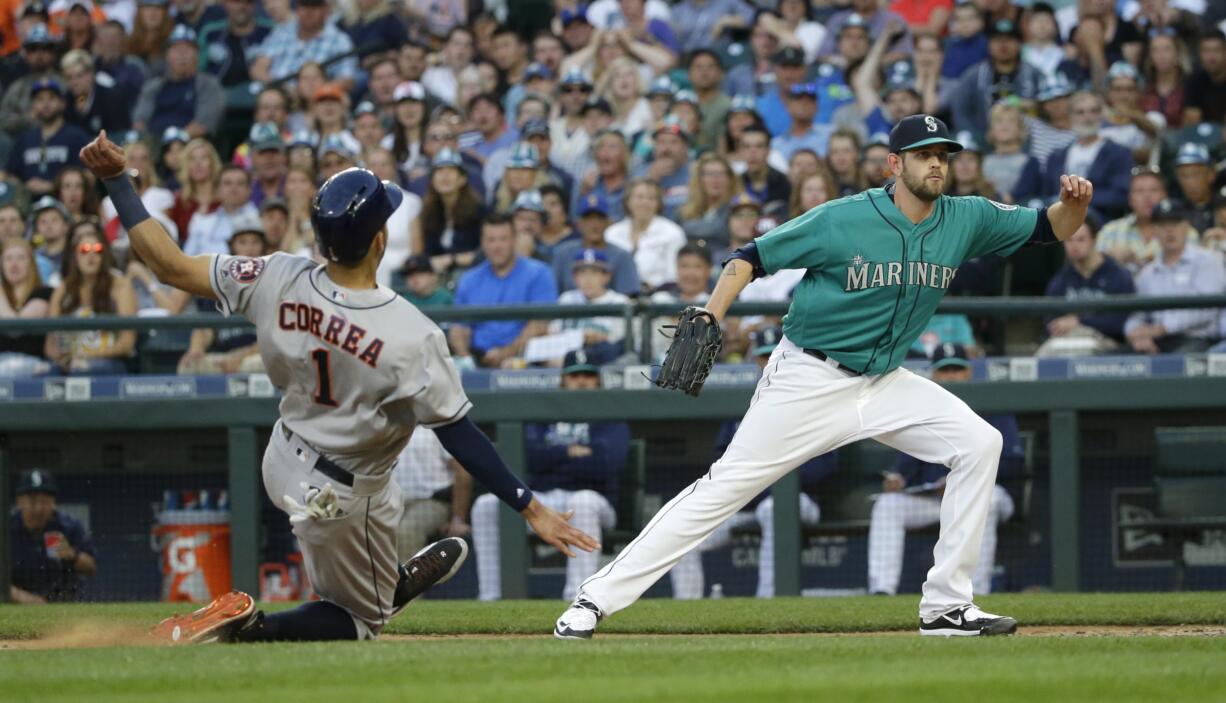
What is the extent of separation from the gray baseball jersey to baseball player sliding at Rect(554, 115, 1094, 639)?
1.13 m

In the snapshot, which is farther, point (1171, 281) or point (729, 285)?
point (1171, 281)

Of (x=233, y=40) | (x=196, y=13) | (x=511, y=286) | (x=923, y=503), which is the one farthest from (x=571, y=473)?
(x=196, y=13)

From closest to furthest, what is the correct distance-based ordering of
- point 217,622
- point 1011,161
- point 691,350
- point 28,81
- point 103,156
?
point 103,156 < point 217,622 < point 691,350 < point 1011,161 < point 28,81

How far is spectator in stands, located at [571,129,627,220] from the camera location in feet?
38.2

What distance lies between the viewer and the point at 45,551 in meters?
9.20

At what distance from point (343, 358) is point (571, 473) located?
13.8 feet

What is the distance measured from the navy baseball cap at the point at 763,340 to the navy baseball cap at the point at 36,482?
12.7 ft

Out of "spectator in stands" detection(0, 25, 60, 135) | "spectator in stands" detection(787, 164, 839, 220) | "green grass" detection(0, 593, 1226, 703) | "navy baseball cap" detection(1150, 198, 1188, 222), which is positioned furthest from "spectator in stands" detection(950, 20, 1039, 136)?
"spectator in stands" detection(0, 25, 60, 135)

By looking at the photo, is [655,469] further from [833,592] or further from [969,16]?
[969,16]

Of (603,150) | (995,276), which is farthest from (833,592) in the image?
(603,150)

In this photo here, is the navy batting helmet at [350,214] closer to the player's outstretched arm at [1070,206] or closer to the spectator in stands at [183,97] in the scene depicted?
the player's outstretched arm at [1070,206]

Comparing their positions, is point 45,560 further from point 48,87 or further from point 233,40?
point 233,40

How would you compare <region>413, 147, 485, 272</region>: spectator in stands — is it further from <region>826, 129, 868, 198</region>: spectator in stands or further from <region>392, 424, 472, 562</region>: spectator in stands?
<region>826, 129, 868, 198</region>: spectator in stands

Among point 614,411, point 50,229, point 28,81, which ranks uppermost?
point 28,81
